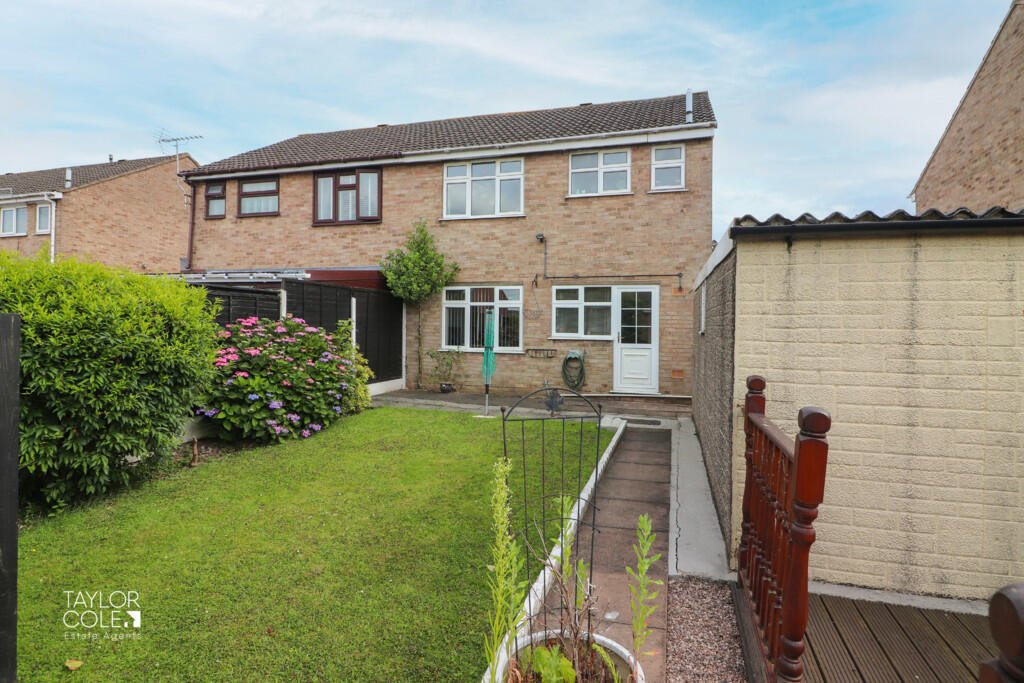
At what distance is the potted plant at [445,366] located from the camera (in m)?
11.8

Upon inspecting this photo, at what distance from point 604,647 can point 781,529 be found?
0.88 metres

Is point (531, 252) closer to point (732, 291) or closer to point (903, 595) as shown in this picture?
point (732, 291)

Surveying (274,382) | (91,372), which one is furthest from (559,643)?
(274,382)

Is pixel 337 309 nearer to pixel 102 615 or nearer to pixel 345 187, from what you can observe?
pixel 345 187

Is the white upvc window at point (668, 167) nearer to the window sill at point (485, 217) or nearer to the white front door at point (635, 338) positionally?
the white front door at point (635, 338)

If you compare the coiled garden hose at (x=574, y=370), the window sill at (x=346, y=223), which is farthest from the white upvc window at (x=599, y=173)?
the window sill at (x=346, y=223)

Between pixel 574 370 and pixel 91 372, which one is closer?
pixel 91 372

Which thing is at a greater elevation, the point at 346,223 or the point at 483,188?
the point at 483,188

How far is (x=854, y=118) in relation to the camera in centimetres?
952

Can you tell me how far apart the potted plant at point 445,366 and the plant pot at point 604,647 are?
9.79m

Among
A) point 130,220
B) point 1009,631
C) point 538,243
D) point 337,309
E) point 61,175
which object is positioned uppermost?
point 61,175

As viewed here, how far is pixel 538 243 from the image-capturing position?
37.1ft

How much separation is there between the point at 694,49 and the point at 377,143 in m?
9.31

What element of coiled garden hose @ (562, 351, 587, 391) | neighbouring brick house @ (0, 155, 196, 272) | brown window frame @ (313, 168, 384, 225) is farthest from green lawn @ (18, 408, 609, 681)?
neighbouring brick house @ (0, 155, 196, 272)
